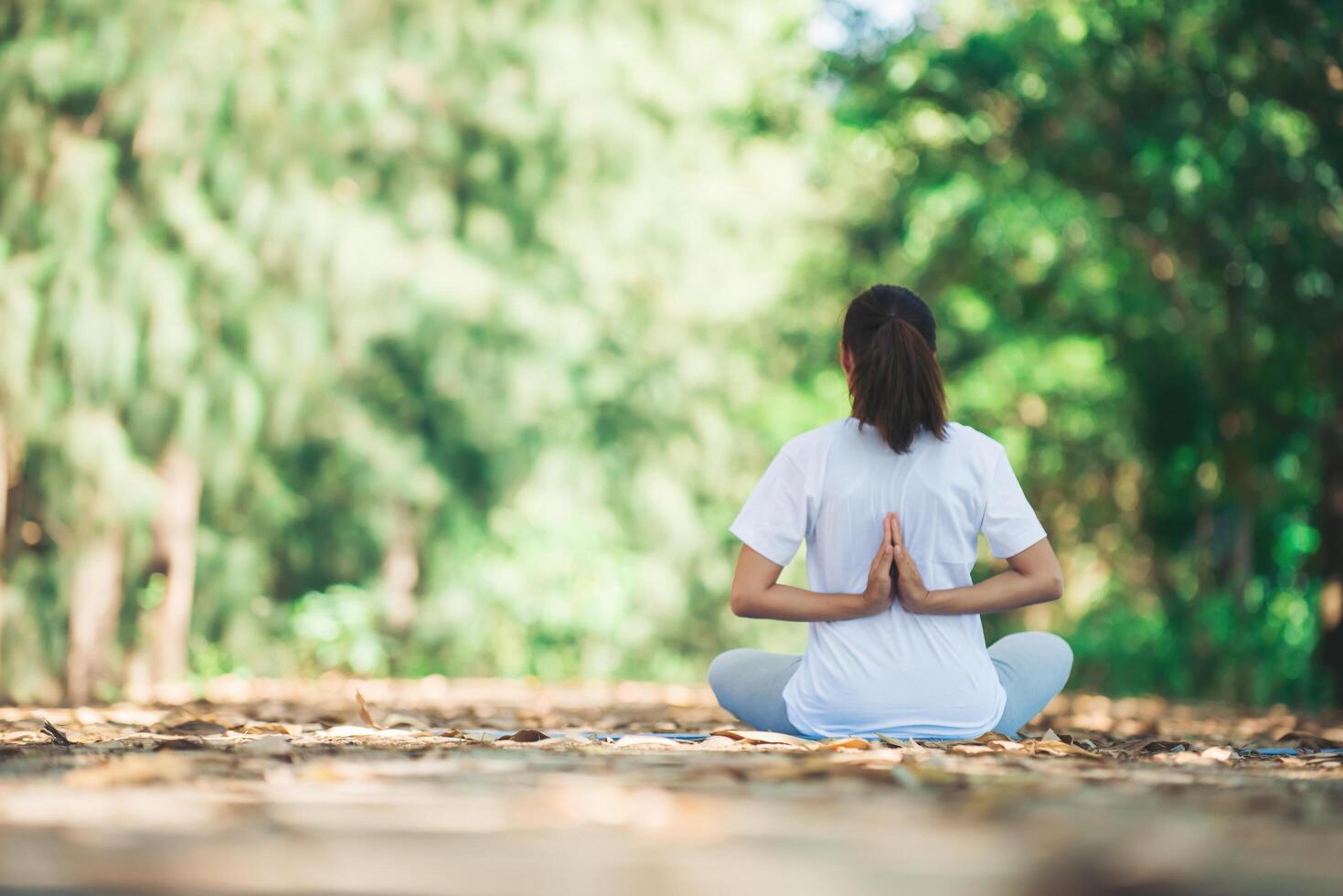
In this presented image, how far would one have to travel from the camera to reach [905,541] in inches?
148

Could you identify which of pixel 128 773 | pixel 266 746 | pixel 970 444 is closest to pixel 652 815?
pixel 128 773

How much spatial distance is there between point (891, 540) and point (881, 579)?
10 cm

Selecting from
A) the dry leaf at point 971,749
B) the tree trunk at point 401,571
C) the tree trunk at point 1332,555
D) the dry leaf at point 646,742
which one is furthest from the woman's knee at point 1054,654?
the tree trunk at point 401,571

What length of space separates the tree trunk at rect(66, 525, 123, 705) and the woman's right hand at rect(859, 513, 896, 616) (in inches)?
331

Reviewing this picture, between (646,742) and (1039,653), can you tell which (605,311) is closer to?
(1039,653)

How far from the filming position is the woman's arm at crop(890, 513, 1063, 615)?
3664 mm

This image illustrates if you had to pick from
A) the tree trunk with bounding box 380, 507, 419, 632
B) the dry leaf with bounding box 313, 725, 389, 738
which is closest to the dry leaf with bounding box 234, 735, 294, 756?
the dry leaf with bounding box 313, 725, 389, 738

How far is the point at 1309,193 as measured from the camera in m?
8.77

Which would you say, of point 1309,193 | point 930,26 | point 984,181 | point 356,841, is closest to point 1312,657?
point 1309,193

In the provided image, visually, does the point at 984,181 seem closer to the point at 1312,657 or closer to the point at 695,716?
the point at 1312,657

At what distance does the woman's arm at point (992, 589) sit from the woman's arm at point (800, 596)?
37mm

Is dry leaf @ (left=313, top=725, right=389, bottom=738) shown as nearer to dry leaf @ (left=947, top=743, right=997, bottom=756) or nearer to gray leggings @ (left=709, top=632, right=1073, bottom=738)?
gray leggings @ (left=709, top=632, right=1073, bottom=738)

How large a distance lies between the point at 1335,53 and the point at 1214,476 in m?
5.13

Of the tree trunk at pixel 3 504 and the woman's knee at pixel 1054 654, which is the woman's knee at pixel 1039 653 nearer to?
the woman's knee at pixel 1054 654
